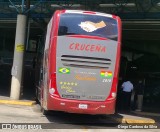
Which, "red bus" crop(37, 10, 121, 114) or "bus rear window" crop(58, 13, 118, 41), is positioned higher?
"bus rear window" crop(58, 13, 118, 41)

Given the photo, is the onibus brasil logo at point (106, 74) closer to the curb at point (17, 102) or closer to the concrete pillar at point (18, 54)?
the curb at point (17, 102)

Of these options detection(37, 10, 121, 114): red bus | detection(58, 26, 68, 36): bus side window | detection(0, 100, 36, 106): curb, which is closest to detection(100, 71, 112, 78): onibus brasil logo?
detection(37, 10, 121, 114): red bus

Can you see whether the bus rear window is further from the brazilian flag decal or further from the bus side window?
the brazilian flag decal

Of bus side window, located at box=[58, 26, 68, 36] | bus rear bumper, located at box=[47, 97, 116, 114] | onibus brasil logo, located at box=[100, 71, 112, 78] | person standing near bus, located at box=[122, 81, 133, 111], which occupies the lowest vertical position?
person standing near bus, located at box=[122, 81, 133, 111]

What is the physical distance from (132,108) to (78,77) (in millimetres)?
8897

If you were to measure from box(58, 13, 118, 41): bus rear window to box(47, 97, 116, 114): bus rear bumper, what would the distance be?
2441 millimetres

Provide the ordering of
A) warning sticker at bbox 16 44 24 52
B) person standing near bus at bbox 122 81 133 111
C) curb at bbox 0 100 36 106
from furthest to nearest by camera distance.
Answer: warning sticker at bbox 16 44 24 52 → person standing near bus at bbox 122 81 133 111 → curb at bbox 0 100 36 106

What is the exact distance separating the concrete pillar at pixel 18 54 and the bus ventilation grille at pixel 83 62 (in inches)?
322

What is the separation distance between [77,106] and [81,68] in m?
1.39

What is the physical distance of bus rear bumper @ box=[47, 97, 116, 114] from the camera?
50.9 feet

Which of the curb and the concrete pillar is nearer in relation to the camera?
the curb

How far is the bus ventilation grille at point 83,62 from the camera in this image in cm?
1553

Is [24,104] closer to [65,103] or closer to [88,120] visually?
[88,120]

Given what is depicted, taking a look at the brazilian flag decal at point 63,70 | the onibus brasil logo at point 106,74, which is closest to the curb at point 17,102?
the brazilian flag decal at point 63,70
